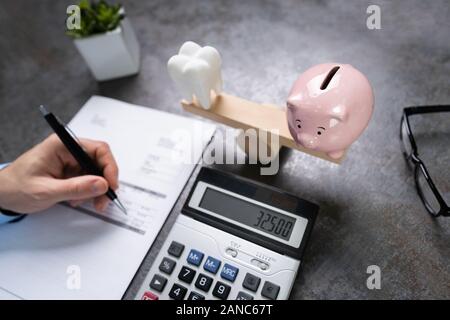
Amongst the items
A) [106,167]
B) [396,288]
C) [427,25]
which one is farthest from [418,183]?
[106,167]

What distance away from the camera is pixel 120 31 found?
517 millimetres

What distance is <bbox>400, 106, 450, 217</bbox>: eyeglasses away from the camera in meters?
0.39

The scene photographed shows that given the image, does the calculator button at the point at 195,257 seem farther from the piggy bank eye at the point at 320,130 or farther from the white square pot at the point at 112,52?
the white square pot at the point at 112,52

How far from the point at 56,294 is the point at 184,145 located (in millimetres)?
243

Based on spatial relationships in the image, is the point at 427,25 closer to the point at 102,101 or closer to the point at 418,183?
the point at 418,183

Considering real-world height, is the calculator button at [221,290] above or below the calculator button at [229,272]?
below

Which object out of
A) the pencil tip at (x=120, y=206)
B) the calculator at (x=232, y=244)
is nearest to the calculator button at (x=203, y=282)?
the calculator at (x=232, y=244)

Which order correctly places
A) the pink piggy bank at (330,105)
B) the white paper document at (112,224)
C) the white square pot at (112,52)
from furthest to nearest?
1. the white square pot at (112,52)
2. the white paper document at (112,224)
3. the pink piggy bank at (330,105)

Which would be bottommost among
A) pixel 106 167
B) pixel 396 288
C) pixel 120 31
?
pixel 396 288

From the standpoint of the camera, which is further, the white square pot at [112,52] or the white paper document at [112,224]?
the white square pot at [112,52]

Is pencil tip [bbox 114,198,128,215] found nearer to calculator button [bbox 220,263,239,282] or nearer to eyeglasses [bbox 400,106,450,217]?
calculator button [bbox 220,263,239,282]

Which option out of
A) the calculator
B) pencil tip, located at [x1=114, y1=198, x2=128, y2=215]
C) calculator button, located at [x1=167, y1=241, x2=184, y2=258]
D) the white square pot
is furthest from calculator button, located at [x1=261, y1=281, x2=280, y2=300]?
the white square pot

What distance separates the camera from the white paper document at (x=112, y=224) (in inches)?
16.4

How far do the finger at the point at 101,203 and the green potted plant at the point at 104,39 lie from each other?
23 cm
